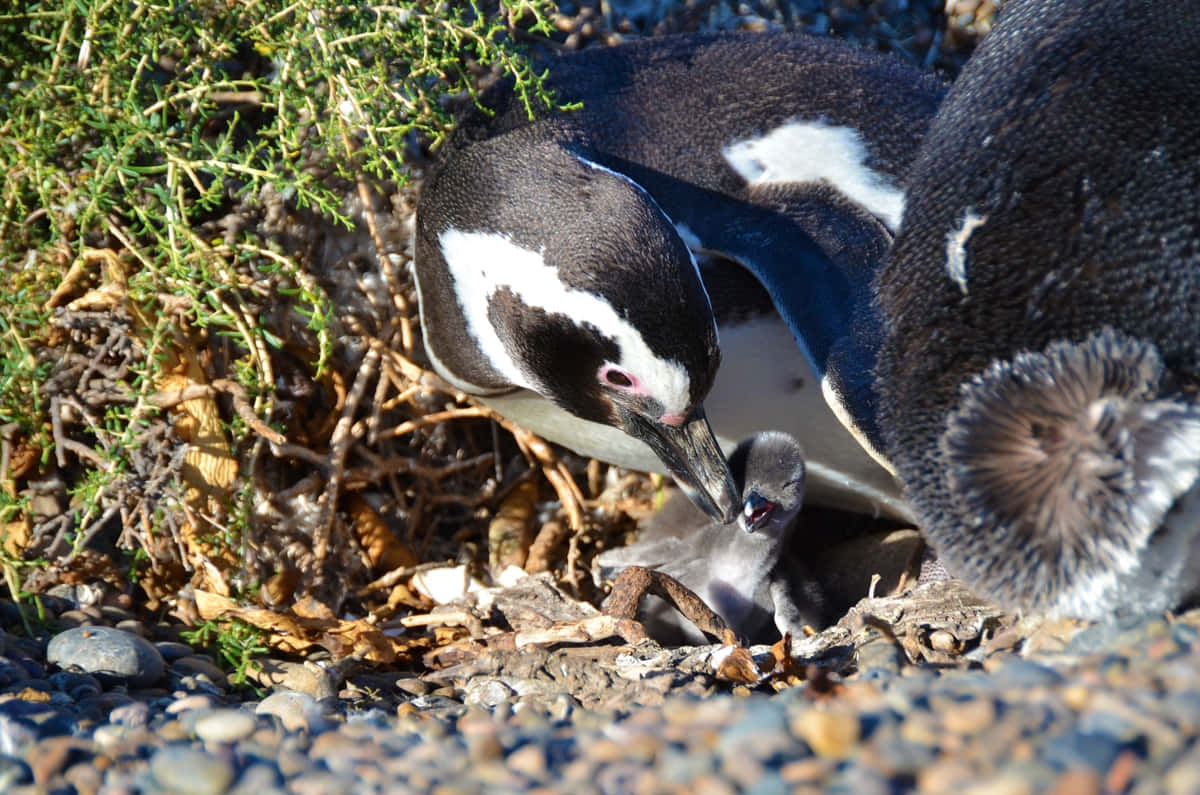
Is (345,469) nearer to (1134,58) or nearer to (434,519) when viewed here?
(434,519)

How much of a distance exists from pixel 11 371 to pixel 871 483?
1.84 meters

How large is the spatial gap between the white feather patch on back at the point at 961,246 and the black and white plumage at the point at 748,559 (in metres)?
0.93

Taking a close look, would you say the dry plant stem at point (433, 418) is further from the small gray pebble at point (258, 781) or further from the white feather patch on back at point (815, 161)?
the small gray pebble at point (258, 781)

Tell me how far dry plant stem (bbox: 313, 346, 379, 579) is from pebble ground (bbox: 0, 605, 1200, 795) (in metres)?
0.88

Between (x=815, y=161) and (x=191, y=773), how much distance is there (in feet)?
5.80

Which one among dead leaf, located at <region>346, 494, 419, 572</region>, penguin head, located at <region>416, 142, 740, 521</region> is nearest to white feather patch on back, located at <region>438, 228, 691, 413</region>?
penguin head, located at <region>416, 142, 740, 521</region>

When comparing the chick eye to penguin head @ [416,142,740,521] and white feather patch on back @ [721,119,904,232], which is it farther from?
white feather patch on back @ [721,119,904,232]

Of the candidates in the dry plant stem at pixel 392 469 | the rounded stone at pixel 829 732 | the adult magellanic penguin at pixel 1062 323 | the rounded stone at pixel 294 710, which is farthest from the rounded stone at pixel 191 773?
the dry plant stem at pixel 392 469

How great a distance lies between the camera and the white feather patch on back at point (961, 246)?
164 cm

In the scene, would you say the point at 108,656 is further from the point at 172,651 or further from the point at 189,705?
the point at 189,705

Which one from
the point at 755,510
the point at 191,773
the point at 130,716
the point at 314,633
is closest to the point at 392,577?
the point at 314,633

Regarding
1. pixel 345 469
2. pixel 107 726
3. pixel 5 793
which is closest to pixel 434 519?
pixel 345 469

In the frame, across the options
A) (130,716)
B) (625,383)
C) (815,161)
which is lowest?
(130,716)

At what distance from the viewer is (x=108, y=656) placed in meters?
2.08
